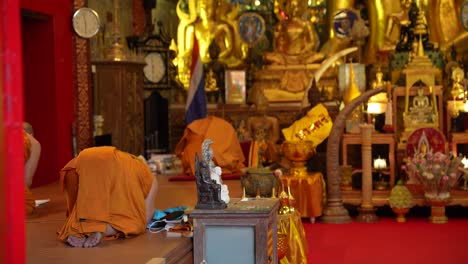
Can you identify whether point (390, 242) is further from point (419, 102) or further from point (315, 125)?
point (419, 102)

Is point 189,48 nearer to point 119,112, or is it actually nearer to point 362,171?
point 119,112

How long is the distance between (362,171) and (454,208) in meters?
1.02

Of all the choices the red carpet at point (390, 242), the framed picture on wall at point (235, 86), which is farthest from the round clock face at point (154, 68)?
the red carpet at point (390, 242)

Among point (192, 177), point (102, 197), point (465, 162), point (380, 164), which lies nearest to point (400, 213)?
point (380, 164)

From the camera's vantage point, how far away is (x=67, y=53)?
29.9 ft

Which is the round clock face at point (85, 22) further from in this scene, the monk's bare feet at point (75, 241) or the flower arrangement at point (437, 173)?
the monk's bare feet at point (75, 241)

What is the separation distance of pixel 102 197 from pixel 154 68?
26.1 ft

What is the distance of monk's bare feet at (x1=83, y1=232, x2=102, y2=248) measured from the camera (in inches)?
183

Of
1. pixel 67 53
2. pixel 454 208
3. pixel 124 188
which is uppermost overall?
pixel 67 53

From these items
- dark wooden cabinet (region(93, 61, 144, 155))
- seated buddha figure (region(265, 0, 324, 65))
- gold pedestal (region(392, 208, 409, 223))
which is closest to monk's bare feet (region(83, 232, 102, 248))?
gold pedestal (region(392, 208, 409, 223))

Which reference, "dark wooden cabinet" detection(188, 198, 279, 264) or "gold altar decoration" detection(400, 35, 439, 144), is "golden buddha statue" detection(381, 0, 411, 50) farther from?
"dark wooden cabinet" detection(188, 198, 279, 264)

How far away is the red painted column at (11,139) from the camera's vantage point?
234cm

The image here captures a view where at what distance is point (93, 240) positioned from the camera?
465cm

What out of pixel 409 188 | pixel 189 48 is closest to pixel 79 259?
pixel 409 188
